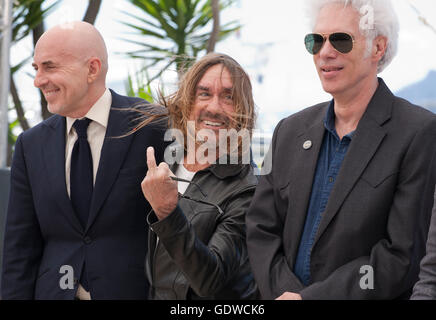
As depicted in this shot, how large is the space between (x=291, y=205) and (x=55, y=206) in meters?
0.94

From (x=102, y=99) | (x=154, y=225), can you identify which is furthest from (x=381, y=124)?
(x=102, y=99)

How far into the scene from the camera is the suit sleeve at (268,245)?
1996 millimetres

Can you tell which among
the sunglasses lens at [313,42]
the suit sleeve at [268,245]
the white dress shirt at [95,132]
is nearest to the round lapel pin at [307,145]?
the suit sleeve at [268,245]

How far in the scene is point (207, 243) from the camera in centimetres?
221

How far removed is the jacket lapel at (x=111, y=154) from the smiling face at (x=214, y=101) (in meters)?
0.29

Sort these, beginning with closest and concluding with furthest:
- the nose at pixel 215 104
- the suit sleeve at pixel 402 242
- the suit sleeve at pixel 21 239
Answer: the suit sleeve at pixel 402 242
the nose at pixel 215 104
the suit sleeve at pixel 21 239

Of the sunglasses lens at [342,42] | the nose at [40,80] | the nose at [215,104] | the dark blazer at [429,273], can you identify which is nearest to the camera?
the dark blazer at [429,273]

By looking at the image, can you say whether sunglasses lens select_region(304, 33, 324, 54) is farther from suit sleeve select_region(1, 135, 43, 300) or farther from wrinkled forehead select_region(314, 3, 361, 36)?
suit sleeve select_region(1, 135, 43, 300)

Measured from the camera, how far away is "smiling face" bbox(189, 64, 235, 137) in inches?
90.7

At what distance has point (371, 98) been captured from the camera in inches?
79.0

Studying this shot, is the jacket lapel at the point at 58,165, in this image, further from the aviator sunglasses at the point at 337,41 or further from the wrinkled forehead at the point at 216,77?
the aviator sunglasses at the point at 337,41

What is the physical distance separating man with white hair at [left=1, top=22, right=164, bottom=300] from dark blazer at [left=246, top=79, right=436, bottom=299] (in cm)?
60

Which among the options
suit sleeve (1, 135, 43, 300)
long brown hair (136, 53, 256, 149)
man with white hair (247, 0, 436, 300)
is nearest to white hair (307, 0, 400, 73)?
man with white hair (247, 0, 436, 300)
